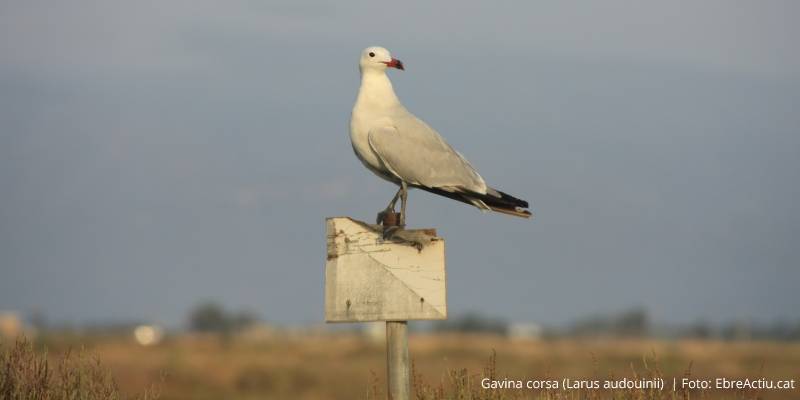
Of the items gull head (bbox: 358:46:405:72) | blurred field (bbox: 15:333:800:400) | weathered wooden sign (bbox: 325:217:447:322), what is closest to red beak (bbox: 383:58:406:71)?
gull head (bbox: 358:46:405:72)

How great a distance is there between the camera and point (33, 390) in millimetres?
7590

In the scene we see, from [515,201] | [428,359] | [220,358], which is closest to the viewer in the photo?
[515,201]

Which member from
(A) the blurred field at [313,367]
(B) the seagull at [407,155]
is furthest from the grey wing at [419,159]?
(A) the blurred field at [313,367]

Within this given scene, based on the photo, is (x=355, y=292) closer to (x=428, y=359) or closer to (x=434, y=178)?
(x=434, y=178)

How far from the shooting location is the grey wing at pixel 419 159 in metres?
7.47

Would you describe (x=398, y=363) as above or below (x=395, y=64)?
below

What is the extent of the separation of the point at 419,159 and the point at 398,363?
5.44 feet

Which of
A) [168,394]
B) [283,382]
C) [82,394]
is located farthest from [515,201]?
[283,382]

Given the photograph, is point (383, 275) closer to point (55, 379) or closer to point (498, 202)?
point (498, 202)

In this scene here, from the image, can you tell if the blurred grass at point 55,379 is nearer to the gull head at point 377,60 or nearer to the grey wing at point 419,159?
the grey wing at point 419,159

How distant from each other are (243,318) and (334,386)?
211 feet

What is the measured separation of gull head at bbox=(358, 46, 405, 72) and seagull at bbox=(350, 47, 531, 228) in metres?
0.11

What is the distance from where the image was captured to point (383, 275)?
21.4ft

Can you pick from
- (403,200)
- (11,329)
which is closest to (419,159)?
(403,200)
